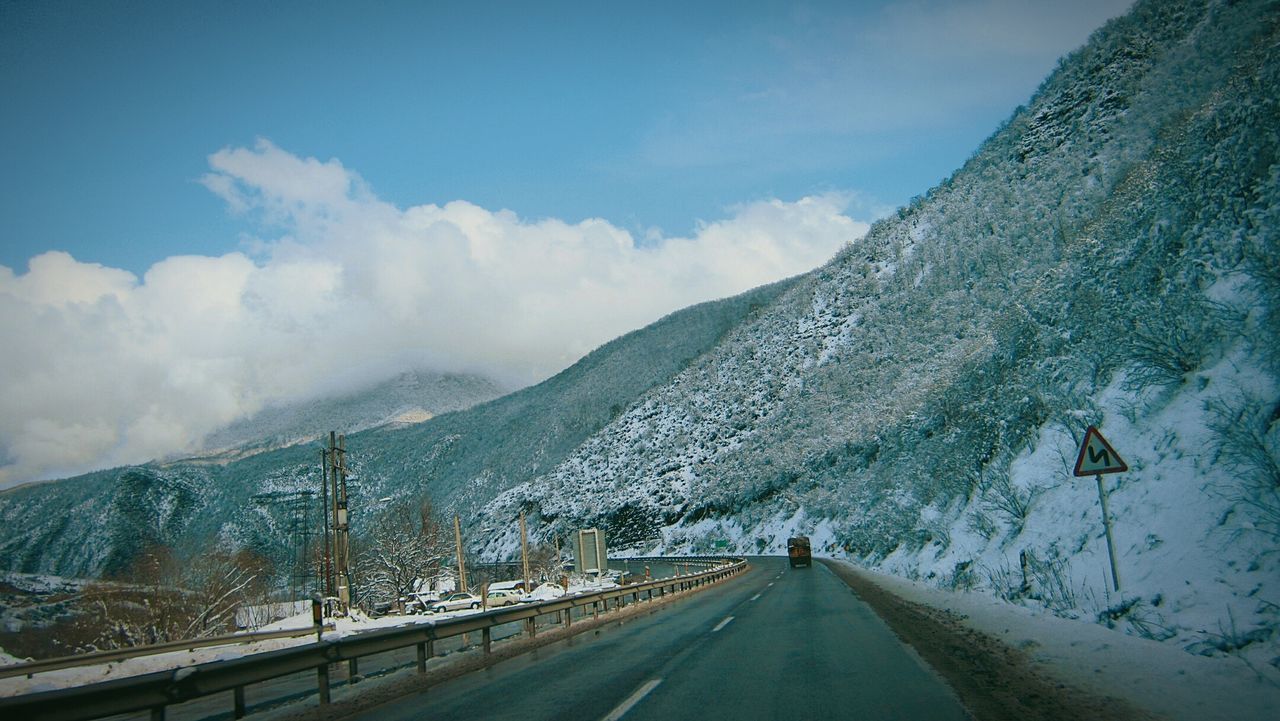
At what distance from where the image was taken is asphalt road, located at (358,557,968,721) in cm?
670

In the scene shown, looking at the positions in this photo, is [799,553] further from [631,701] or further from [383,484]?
[383,484]

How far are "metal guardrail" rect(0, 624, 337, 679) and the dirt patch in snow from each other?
829 inches

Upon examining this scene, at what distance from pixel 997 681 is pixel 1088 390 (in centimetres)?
1416

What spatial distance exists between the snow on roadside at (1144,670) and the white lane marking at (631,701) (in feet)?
14.3

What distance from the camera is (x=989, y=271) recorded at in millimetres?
76188

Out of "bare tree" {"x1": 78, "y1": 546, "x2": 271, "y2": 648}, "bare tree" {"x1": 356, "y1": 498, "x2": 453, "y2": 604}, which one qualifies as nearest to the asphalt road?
"bare tree" {"x1": 78, "y1": 546, "x2": 271, "y2": 648}

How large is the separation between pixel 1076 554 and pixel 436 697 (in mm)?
11646

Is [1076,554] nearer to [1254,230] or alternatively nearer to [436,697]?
[1254,230]

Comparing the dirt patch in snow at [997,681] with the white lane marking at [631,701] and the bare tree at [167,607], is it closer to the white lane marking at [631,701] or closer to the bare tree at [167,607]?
the white lane marking at [631,701]

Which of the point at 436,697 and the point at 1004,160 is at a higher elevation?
the point at 1004,160

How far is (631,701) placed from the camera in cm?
728

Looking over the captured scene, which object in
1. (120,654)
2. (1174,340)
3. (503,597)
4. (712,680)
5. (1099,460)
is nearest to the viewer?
(712,680)

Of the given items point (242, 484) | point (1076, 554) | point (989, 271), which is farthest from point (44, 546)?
point (1076, 554)

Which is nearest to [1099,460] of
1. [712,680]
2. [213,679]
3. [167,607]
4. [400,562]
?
[712,680]
